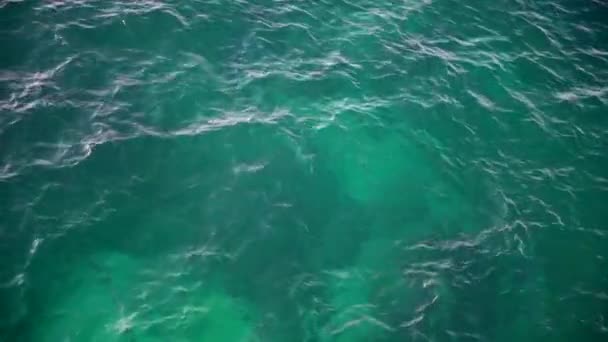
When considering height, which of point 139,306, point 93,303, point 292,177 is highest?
point 292,177

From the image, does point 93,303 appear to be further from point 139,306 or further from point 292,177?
point 292,177

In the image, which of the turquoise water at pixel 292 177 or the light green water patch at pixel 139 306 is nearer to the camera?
the light green water patch at pixel 139 306

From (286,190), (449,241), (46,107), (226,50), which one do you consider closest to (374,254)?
(449,241)

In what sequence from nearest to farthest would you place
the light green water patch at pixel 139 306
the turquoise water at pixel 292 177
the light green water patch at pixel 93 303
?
the light green water patch at pixel 93 303 → the light green water patch at pixel 139 306 → the turquoise water at pixel 292 177

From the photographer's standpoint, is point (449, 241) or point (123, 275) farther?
point (449, 241)

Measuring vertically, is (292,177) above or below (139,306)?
above

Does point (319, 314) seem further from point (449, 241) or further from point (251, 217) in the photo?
point (449, 241)

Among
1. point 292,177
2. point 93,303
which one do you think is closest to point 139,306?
point 93,303

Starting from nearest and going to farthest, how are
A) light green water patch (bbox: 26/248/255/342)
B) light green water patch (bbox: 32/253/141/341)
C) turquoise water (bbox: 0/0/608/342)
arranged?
1. light green water patch (bbox: 32/253/141/341)
2. light green water patch (bbox: 26/248/255/342)
3. turquoise water (bbox: 0/0/608/342)
